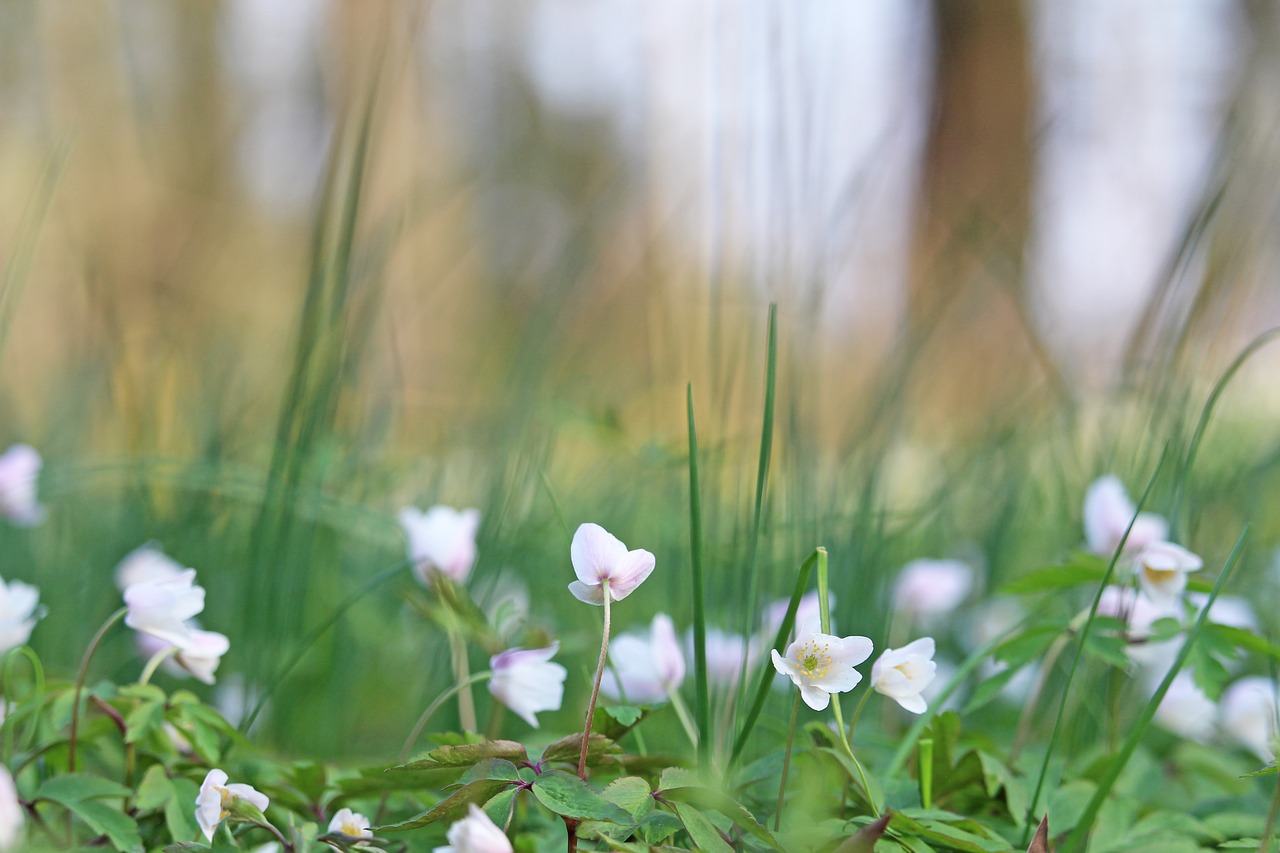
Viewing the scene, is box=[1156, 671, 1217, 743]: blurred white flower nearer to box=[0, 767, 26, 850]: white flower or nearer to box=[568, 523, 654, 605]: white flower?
box=[568, 523, 654, 605]: white flower

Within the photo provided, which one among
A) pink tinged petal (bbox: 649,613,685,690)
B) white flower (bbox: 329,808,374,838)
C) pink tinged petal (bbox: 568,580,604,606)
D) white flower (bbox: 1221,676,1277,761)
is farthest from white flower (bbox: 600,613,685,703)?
white flower (bbox: 1221,676,1277,761)

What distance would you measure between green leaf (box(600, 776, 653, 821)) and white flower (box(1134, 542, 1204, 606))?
1.45ft

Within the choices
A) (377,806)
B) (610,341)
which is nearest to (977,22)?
(610,341)

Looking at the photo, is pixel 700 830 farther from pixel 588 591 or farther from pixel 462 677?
pixel 462 677

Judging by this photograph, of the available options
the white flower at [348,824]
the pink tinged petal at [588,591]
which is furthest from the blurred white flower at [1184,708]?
the white flower at [348,824]

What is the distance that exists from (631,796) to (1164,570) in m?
0.48

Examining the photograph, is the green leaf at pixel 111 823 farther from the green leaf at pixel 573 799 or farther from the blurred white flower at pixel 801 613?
the blurred white flower at pixel 801 613

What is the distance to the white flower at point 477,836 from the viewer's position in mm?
484

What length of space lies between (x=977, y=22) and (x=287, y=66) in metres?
6.09

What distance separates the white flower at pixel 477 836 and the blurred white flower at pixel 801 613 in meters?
0.22

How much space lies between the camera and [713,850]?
538 millimetres

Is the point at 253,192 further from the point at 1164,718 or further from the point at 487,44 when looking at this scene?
the point at 1164,718

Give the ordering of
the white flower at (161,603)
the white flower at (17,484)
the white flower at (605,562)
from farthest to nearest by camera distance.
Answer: the white flower at (17,484), the white flower at (161,603), the white flower at (605,562)

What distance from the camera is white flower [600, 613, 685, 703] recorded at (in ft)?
2.46
